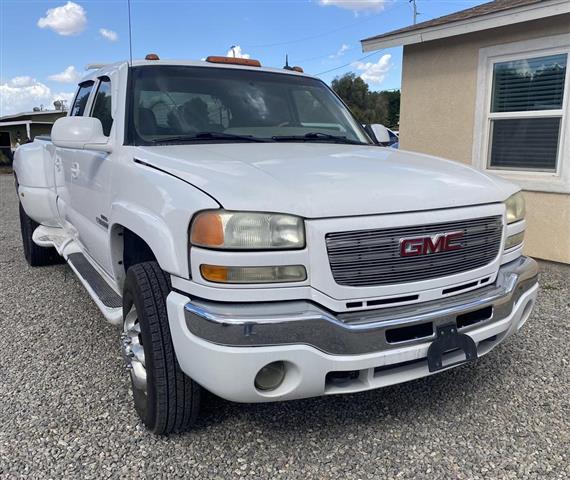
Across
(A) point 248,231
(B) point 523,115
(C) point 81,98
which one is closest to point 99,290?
(A) point 248,231

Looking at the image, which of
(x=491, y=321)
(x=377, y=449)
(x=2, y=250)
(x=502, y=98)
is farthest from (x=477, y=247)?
(x=2, y=250)

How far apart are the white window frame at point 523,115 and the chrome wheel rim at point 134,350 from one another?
16.2 ft

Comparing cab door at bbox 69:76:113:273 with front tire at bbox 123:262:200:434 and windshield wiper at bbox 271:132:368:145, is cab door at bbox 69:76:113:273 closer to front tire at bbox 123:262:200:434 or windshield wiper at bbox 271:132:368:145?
front tire at bbox 123:262:200:434

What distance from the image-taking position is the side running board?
304cm

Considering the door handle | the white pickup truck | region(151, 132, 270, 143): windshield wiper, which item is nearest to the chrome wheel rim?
the white pickup truck

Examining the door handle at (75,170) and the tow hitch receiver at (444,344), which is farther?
the door handle at (75,170)

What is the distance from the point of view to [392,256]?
2.25 metres

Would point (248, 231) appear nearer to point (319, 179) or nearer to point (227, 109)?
point (319, 179)

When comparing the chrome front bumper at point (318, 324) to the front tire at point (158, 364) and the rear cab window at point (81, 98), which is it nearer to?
the front tire at point (158, 364)

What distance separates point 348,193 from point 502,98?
4.86 meters

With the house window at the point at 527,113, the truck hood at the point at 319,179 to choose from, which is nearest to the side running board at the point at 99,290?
the truck hood at the point at 319,179

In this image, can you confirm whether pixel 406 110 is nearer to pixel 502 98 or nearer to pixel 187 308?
pixel 502 98

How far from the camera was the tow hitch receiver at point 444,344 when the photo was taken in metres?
2.35

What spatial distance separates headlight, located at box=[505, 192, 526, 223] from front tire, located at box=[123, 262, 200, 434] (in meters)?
1.82
